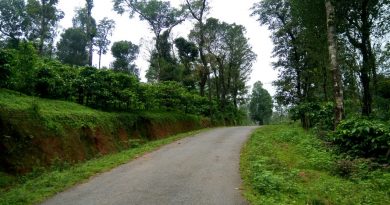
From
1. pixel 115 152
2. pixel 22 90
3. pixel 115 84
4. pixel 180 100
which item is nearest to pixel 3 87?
pixel 22 90

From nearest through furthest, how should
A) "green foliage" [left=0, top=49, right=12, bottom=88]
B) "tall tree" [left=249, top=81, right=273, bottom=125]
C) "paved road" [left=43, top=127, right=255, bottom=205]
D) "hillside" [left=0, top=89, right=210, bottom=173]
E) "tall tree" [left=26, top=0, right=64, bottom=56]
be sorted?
"paved road" [left=43, top=127, right=255, bottom=205] → "hillside" [left=0, top=89, right=210, bottom=173] → "green foliage" [left=0, top=49, right=12, bottom=88] → "tall tree" [left=26, top=0, right=64, bottom=56] → "tall tree" [left=249, top=81, right=273, bottom=125]

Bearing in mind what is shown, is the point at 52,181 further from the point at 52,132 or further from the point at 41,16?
the point at 41,16

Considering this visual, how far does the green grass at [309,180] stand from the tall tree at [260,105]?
2507 inches

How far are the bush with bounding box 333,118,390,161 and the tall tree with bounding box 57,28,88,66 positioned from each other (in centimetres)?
4756

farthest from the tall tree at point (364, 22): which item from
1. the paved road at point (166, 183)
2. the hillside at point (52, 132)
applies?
the hillside at point (52, 132)

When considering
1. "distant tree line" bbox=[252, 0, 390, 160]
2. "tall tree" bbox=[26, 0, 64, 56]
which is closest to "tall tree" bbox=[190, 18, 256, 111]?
"distant tree line" bbox=[252, 0, 390, 160]

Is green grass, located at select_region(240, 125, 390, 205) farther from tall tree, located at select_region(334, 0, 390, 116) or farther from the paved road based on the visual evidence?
tall tree, located at select_region(334, 0, 390, 116)

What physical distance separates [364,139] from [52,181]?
1027 centimetres

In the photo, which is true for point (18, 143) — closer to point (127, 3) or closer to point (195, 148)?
point (195, 148)

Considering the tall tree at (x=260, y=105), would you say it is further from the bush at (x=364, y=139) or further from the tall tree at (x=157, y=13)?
the bush at (x=364, y=139)

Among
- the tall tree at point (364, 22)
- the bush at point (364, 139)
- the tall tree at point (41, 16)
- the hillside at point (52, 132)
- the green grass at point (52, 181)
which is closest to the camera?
the green grass at point (52, 181)

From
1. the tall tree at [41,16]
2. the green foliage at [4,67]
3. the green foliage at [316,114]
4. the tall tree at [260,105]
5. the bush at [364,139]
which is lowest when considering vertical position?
the bush at [364,139]

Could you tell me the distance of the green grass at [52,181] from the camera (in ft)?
25.2

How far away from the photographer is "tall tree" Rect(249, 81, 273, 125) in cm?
7662
